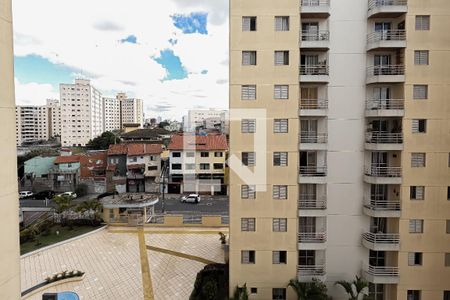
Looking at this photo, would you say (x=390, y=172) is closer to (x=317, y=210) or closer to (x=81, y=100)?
(x=317, y=210)

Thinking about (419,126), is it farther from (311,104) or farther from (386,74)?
(311,104)

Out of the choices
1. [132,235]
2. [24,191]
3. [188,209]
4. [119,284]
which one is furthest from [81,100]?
[119,284]

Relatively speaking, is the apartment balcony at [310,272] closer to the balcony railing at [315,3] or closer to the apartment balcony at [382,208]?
the apartment balcony at [382,208]

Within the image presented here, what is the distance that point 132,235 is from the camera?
20.2 meters

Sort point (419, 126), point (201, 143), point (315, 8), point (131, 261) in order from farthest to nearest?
1. point (201, 143)
2. point (131, 261)
3. point (419, 126)
4. point (315, 8)

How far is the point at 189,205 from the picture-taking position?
30.2 metres

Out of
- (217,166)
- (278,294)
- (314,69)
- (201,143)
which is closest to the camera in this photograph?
(314,69)

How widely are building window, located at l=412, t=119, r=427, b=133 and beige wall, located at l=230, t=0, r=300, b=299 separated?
186 inches

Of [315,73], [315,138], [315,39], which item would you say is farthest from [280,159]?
[315,39]

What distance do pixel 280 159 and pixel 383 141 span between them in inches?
170

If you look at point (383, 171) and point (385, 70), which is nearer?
point (385, 70)

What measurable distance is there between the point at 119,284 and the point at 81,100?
7168 centimetres

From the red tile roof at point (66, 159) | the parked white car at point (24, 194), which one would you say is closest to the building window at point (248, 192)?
the red tile roof at point (66, 159)

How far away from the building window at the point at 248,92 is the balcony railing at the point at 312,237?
6275mm
